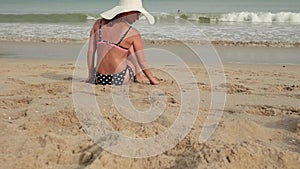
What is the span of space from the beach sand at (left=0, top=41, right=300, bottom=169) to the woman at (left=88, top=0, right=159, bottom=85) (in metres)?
0.25

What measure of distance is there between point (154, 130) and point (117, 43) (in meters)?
2.05

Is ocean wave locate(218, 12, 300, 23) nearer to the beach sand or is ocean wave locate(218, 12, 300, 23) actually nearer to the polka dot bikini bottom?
the beach sand

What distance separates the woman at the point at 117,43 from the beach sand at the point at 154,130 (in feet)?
0.81

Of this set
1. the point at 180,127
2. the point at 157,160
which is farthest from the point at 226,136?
the point at 157,160

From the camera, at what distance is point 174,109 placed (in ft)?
13.3

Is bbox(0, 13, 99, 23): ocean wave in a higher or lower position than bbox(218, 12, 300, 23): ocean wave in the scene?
higher

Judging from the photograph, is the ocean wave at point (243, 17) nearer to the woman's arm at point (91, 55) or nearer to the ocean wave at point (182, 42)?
the ocean wave at point (182, 42)

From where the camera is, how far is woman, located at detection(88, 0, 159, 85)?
16.1 ft

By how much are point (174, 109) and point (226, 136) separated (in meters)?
0.97

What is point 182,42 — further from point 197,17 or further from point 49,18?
point 197,17

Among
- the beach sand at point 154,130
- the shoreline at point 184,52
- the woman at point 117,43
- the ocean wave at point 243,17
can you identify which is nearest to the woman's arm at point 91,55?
the woman at point 117,43

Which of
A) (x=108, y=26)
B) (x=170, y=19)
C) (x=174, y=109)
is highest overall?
(x=108, y=26)

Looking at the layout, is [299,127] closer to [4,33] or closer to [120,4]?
[120,4]

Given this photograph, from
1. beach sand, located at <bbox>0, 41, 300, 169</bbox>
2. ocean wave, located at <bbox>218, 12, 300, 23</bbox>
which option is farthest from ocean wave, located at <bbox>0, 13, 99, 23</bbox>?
beach sand, located at <bbox>0, 41, 300, 169</bbox>
